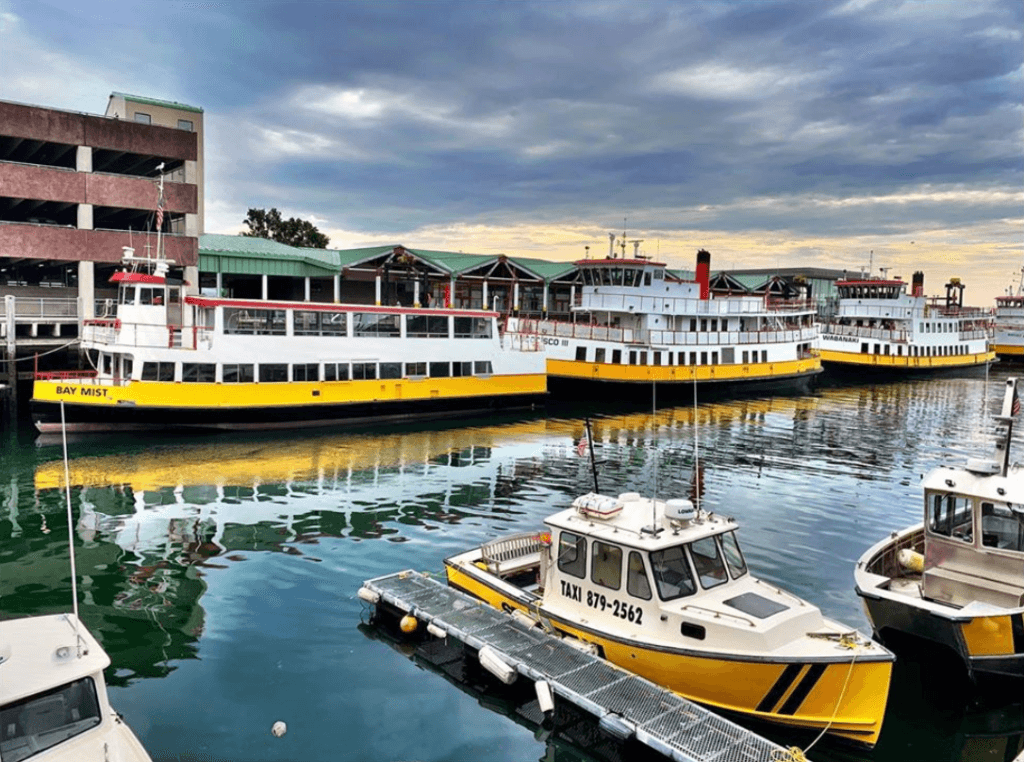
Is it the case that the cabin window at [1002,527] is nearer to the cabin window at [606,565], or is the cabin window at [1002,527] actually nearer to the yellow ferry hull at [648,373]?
the cabin window at [606,565]

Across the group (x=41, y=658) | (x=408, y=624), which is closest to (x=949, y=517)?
(x=408, y=624)

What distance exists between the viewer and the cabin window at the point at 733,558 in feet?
36.8

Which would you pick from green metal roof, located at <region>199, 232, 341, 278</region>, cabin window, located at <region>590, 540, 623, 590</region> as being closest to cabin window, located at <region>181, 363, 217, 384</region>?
green metal roof, located at <region>199, 232, 341, 278</region>

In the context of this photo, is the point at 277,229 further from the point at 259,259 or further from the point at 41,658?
the point at 41,658

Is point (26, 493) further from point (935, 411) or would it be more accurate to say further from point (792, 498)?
point (935, 411)

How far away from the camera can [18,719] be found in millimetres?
6887

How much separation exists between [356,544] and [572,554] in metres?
7.63

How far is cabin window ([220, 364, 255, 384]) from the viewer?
31547 mm

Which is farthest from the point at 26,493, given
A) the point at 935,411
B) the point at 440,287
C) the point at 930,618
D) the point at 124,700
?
the point at 935,411

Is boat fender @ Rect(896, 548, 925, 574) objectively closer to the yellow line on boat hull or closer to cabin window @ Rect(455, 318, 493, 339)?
the yellow line on boat hull

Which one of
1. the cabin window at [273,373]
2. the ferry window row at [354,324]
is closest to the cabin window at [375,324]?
the ferry window row at [354,324]

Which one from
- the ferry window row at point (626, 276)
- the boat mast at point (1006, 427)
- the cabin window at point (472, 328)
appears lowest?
the boat mast at point (1006, 427)

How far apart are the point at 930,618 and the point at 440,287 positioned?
2001 inches

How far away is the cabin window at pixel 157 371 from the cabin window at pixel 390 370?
9.37m
